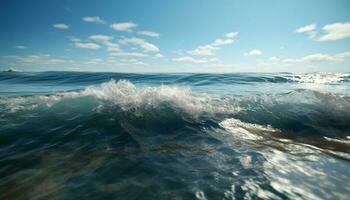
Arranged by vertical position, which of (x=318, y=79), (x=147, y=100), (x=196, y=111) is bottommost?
(x=318, y=79)

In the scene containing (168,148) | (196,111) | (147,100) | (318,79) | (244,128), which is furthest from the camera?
(318,79)

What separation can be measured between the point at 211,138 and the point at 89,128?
345 centimetres

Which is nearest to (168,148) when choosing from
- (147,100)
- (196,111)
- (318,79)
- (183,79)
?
(196,111)

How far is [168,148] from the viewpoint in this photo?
523 cm

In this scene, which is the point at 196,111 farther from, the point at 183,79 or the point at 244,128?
the point at 183,79

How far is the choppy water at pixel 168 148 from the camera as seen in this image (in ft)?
11.6

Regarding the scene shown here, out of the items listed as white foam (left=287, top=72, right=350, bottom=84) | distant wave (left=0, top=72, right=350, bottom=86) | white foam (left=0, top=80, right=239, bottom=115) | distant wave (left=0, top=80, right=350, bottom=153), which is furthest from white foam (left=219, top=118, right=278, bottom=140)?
white foam (left=287, top=72, right=350, bottom=84)

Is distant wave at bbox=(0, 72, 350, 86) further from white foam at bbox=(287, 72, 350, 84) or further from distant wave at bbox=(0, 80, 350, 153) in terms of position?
distant wave at bbox=(0, 80, 350, 153)

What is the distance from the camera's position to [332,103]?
10203 millimetres

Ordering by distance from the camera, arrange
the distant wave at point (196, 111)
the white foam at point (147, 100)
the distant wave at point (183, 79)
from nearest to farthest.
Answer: the distant wave at point (196, 111) → the white foam at point (147, 100) → the distant wave at point (183, 79)

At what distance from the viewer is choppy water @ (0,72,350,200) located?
3.54m

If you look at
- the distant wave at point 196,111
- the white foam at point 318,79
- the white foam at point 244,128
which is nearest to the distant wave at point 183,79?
the white foam at point 318,79

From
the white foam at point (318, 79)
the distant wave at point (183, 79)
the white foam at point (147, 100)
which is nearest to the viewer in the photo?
the white foam at point (147, 100)

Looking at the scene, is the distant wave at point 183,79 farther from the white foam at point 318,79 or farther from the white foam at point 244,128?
the white foam at point 244,128
